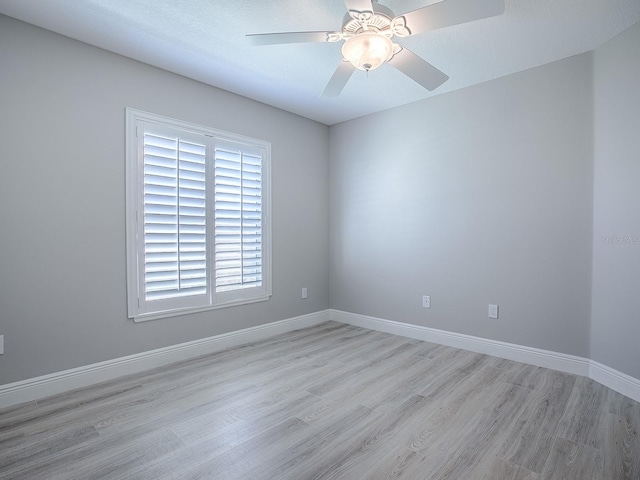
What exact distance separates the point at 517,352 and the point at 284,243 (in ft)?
8.42

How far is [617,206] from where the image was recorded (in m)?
2.40

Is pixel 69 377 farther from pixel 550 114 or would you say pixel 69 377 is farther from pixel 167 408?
pixel 550 114

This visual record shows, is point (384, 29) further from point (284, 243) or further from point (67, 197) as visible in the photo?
point (284, 243)

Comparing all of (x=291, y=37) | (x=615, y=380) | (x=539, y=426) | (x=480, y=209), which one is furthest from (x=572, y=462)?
(x=291, y=37)

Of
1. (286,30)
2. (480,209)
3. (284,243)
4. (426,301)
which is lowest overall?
(426,301)

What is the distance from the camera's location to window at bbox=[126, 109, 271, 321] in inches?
108

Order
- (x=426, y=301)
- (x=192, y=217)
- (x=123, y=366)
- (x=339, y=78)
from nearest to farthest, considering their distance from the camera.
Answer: (x=339, y=78), (x=123, y=366), (x=192, y=217), (x=426, y=301)

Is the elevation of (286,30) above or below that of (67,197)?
above

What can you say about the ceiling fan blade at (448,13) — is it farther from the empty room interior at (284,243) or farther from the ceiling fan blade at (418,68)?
the ceiling fan blade at (418,68)

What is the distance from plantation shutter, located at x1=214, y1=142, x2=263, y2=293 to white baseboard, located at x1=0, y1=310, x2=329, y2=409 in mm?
516

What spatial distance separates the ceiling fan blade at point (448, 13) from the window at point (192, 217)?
2095 millimetres

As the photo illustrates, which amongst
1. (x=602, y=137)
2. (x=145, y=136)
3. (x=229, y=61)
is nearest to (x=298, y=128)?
(x=229, y=61)

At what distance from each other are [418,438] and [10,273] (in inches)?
109

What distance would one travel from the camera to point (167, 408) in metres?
2.17
